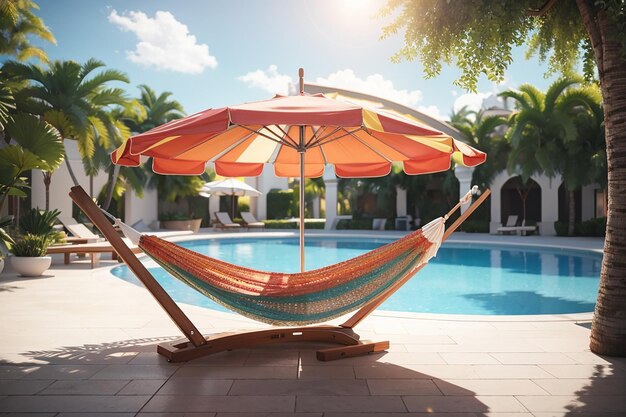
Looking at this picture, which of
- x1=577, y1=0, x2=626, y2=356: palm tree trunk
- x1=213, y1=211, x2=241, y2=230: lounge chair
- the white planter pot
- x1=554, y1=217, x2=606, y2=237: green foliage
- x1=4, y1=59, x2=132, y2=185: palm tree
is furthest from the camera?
x1=213, y1=211, x2=241, y2=230: lounge chair

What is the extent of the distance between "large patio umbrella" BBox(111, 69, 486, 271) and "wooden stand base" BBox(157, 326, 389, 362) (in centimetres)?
81

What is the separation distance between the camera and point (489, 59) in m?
4.44

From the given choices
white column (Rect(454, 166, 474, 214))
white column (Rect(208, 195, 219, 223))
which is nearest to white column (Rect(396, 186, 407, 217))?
white column (Rect(454, 166, 474, 214))

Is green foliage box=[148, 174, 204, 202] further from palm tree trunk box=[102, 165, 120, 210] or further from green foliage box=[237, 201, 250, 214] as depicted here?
palm tree trunk box=[102, 165, 120, 210]

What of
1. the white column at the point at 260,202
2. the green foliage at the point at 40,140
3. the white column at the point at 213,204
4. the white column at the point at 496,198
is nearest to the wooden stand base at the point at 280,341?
the green foliage at the point at 40,140

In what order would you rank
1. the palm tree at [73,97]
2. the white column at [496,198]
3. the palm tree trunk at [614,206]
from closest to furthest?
1. the palm tree trunk at [614,206]
2. the palm tree at [73,97]
3. the white column at [496,198]

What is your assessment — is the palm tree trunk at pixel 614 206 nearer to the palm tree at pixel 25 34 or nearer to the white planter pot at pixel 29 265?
the white planter pot at pixel 29 265

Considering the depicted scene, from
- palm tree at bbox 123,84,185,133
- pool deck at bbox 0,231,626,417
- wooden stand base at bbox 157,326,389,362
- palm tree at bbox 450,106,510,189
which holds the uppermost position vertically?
Result: palm tree at bbox 123,84,185,133

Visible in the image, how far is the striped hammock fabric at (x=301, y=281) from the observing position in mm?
3609

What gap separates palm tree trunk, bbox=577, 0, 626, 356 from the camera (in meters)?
3.80

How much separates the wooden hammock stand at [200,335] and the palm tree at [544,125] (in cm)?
1384

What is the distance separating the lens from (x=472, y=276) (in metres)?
10.4

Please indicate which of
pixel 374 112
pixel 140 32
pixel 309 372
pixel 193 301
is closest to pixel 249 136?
pixel 374 112

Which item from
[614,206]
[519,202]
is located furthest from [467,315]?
[519,202]
